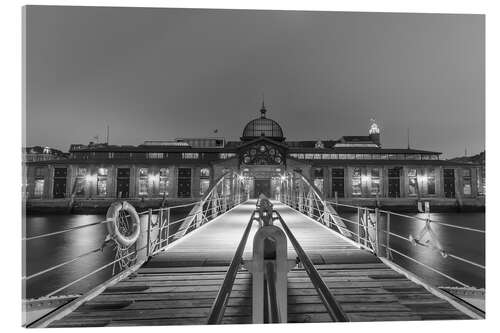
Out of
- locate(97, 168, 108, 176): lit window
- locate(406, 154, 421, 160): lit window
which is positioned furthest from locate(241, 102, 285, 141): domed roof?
locate(97, 168, 108, 176): lit window

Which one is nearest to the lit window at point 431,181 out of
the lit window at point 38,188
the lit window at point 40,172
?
the lit window at point 40,172

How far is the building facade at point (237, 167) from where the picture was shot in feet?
135

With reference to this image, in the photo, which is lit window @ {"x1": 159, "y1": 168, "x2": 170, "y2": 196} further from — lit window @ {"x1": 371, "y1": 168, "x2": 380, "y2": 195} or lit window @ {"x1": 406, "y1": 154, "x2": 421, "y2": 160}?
lit window @ {"x1": 406, "y1": 154, "x2": 421, "y2": 160}

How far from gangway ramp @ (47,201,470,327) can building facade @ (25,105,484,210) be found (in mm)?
34711

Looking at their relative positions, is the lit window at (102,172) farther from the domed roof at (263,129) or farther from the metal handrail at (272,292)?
the metal handrail at (272,292)

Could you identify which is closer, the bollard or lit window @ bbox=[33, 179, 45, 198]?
the bollard

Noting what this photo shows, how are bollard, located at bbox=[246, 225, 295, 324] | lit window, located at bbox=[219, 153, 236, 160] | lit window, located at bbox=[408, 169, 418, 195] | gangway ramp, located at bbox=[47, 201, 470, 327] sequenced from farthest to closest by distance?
1. lit window, located at bbox=[219, 153, 236, 160]
2. lit window, located at bbox=[408, 169, 418, 195]
3. gangway ramp, located at bbox=[47, 201, 470, 327]
4. bollard, located at bbox=[246, 225, 295, 324]

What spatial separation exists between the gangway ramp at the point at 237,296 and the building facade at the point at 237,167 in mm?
34711

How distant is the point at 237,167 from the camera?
3988cm

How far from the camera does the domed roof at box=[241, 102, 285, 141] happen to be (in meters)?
46.4

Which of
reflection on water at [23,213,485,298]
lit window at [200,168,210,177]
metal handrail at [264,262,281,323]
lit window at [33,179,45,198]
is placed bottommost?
reflection on water at [23,213,485,298]

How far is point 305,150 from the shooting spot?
4512 cm
